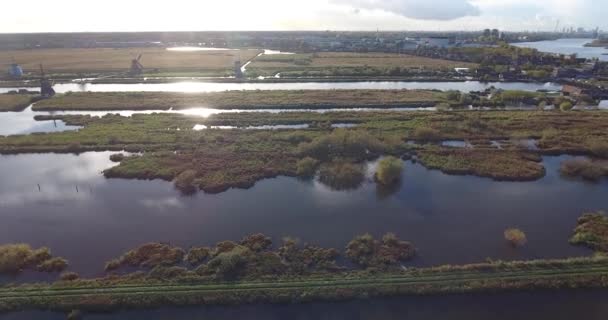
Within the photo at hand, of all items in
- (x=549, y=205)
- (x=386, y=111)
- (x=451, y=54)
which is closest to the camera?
(x=549, y=205)

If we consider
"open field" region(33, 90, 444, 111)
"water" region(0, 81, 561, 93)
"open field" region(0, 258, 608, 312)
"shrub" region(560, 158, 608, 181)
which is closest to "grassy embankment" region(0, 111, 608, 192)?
"shrub" region(560, 158, 608, 181)

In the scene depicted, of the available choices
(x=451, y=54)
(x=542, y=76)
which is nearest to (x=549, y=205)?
(x=542, y=76)

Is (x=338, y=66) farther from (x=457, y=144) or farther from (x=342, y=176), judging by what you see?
(x=342, y=176)

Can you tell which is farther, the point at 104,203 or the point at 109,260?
the point at 104,203

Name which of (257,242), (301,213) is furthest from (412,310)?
(301,213)

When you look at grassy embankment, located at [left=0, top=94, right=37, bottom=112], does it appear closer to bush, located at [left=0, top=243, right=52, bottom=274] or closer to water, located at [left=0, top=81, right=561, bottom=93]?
water, located at [left=0, top=81, right=561, bottom=93]

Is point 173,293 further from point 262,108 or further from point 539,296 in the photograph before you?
point 262,108
